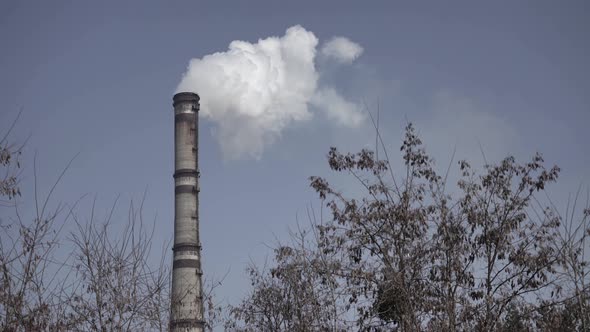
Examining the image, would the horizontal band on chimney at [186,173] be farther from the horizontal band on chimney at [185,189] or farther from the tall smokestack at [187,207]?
the horizontal band on chimney at [185,189]

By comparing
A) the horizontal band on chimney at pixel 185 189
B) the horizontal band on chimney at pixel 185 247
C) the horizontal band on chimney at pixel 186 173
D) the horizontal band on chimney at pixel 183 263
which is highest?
the horizontal band on chimney at pixel 186 173

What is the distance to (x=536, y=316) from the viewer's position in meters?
15.5

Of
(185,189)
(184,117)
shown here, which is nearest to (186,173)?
(185,189)

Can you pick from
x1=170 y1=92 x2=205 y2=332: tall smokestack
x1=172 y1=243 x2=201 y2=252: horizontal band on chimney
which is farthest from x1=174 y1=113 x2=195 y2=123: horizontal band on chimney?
x1=172 y1=243 x2=201 y2=252: horizontal band on chimney

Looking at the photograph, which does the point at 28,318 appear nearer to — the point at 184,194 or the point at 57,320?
the point at 57,320

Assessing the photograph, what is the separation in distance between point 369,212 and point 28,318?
25.0 feet

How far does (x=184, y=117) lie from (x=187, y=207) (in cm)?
456

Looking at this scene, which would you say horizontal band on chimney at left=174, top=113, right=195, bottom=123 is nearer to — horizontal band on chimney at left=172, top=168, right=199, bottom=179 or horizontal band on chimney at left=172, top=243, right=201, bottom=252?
horizontal band on chimney at left=172, top=168, right=199, bottom=179

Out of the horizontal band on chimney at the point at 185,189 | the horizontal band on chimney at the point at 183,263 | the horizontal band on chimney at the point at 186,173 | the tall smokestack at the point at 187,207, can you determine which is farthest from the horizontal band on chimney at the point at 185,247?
the horizontal band on chimney at the point at 186,173

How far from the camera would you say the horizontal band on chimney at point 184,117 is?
34750mm

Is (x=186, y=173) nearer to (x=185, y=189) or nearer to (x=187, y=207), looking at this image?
(x=185, y=189)

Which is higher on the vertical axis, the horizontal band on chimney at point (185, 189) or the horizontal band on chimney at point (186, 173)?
the horizontal band on chimney at point (186, 173)

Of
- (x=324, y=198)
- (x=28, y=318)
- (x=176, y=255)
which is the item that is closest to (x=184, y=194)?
(x=176, y=255)

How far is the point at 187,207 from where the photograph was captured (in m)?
33.0
